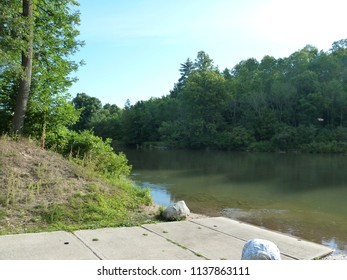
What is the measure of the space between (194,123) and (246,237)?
51.4 meters

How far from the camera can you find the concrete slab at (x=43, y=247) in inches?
183

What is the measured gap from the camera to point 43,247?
502cm

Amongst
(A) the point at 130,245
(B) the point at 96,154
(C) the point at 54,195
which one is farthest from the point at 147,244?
(B) the point at 96,154

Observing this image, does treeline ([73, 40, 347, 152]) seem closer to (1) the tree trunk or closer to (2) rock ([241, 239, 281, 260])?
(1) the tree trunk

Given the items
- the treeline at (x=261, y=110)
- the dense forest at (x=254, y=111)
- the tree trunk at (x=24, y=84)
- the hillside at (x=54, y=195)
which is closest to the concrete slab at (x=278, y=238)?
the hillside at (x=54, y=195)

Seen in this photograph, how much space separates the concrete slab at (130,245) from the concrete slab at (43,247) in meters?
0.18

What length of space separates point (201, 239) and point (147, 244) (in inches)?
37.9

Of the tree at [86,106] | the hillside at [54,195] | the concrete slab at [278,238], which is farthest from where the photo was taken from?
the tree at [86,106]

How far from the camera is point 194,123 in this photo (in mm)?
57375

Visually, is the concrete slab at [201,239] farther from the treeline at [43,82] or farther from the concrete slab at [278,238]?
the treeline at [43,82]

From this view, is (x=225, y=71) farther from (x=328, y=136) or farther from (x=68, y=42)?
(x=68, y=42)

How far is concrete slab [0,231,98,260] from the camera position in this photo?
15.2 feet

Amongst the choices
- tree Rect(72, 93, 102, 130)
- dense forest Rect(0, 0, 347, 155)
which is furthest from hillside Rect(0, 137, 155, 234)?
tree Rect(72, 93, 102, 130)

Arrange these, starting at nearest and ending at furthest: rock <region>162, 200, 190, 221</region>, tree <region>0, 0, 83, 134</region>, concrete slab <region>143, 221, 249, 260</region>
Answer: concrete slab <region>143, 221, 249, 260</region> → rock <region>162, 200, 190, 221</region> → tree <region>0, 0, 83, 134</region>
